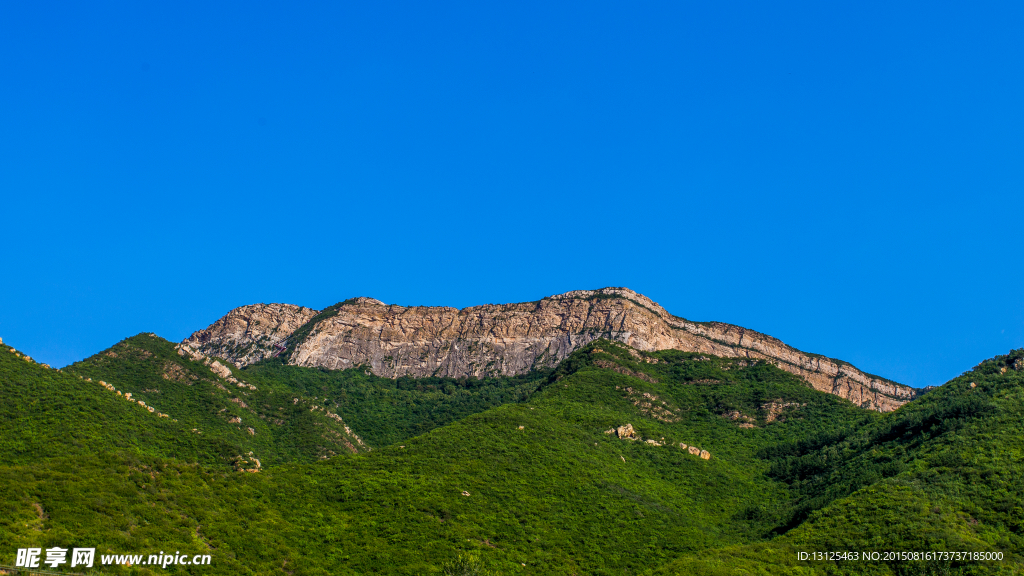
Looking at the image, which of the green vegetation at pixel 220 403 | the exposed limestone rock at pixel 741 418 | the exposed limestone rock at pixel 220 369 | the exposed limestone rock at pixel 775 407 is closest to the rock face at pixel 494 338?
the exposed limestone rock at pixel 775 407

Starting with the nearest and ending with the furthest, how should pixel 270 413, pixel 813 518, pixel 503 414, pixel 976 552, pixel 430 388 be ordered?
1. pixel 976 552
2. pixel 813 518
3. pixel 503 414
4. pixel 270 413
5. pixel 430 388

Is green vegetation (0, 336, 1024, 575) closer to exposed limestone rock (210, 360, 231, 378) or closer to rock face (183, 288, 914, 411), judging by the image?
exposed limestone rock (210, 360, 231, 378)

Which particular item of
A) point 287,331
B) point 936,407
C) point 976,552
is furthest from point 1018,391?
point 287,331

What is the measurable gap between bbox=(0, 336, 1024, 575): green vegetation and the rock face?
47.0 metres

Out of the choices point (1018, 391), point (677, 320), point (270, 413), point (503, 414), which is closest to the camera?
point (1018, 391)

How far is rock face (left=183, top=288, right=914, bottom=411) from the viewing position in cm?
15575

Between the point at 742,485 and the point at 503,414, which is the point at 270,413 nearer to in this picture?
the point at 503,414

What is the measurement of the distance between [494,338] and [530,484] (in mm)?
99009

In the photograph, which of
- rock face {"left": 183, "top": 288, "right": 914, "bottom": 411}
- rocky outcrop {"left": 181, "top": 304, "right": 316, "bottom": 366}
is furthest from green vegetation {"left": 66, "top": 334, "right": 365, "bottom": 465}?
rocky outcrop {"left": 181, "top": 304, "right": 316, "bottom": 366}

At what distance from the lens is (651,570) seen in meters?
56.7

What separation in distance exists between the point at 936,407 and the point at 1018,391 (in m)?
7.76

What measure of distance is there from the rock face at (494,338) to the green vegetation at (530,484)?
1849 inches

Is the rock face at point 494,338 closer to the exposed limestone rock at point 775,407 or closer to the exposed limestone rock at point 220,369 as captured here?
the exposed limestone rock at point 775,407

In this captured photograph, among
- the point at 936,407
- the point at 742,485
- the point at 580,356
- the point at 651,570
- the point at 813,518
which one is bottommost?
the point at 651,570
